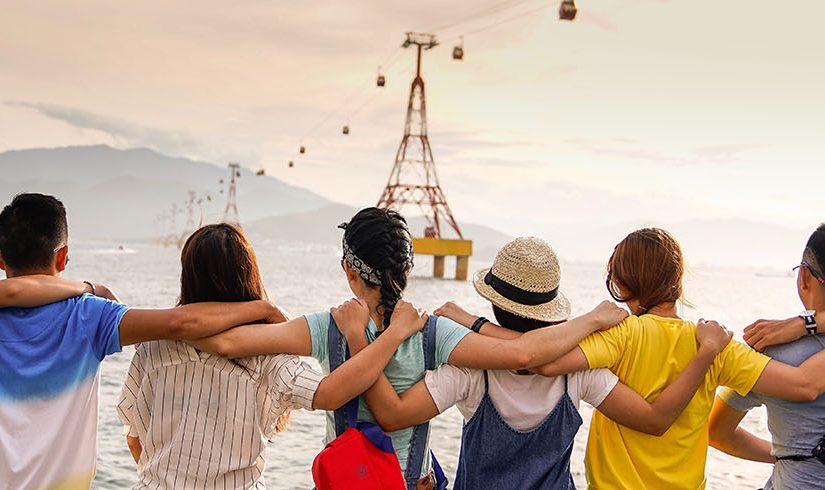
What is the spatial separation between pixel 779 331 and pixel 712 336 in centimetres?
24

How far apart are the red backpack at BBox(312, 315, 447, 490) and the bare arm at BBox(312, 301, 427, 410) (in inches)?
2.1

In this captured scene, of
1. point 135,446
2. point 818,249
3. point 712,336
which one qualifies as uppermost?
point 818,249

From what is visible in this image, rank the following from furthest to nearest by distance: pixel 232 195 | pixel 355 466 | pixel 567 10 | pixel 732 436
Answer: pixel 232 195
pixel 567 10
pixel 732 436
pixel 355 466

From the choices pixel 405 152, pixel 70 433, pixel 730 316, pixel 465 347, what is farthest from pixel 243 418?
pixel 405 152

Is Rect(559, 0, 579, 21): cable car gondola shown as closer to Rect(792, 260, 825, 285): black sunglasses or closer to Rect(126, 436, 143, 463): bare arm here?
Rect(792, 260, 825, 285): black sunglasses

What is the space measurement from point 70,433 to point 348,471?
2.72 feet

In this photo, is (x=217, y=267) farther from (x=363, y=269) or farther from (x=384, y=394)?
(x=384, y=394)

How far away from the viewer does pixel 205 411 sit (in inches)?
81.1

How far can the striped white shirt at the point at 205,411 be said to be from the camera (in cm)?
204

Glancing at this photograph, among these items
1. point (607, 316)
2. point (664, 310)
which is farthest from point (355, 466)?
point (664, 310)

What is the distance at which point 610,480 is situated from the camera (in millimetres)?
2158

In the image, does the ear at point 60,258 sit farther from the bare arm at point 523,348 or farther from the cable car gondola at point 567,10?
the cable car gondola at point 567,10

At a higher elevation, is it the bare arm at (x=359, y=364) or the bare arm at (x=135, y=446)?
the bare arm at (x=359, y=364)

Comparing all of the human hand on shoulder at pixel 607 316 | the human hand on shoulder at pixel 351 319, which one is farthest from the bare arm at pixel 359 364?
the human hand on shoulder at pixel 607 316
